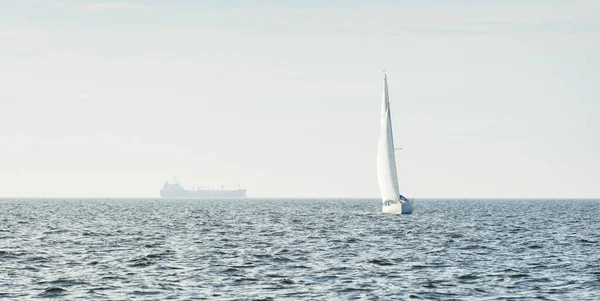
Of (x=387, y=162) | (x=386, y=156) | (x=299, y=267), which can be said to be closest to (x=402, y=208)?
(x=387, y=162)

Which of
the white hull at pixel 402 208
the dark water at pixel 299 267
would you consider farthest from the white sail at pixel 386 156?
the dark water at pixel 299 267

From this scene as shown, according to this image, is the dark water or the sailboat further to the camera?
the sailboat

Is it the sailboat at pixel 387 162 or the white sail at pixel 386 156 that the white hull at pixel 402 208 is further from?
the white sail at pixel 386 156

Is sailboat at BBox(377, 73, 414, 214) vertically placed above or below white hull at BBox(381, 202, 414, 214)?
above

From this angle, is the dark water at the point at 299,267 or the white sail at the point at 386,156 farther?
the white sail at the point at 386,156

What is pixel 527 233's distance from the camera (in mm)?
75000

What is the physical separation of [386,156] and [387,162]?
0.77m

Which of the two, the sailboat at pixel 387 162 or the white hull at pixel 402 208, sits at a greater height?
the sailboat at pixel 387 162

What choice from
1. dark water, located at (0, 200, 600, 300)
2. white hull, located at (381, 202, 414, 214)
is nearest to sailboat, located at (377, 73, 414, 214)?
white hull, located at (381, 202, 414, 214)

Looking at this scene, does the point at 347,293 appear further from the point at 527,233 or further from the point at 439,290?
the point at 527,233

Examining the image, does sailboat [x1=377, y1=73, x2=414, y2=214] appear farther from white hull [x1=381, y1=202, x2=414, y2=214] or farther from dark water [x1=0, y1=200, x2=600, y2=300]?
dark water [x1=0, y1=200, x2=600, y2=300]

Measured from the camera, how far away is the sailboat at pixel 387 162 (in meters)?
106

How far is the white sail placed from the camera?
346 ft

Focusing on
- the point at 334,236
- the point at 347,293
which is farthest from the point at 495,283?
the point at 334,236
